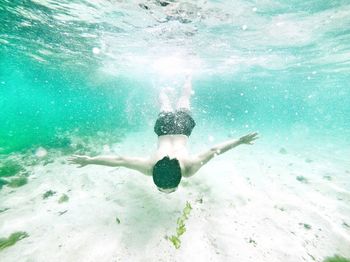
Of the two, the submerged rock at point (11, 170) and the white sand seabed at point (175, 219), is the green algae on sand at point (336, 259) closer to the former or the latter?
the white sand seabed at point (175, 219)

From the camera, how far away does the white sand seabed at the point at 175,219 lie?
5113 millimetres

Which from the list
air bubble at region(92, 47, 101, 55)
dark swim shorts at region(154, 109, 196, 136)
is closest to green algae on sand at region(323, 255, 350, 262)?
dark swim shorts at region(154, 109, 196, 136)

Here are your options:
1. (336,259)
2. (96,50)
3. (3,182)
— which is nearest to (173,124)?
(336,259)

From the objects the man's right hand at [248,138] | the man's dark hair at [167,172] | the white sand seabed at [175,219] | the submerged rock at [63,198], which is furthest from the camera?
the submerged rock at [63,198]

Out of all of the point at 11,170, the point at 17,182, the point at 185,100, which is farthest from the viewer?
the point at 11,170

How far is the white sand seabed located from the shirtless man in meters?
1.58

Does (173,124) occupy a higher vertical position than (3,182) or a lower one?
higher

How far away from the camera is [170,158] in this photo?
17.3 feet

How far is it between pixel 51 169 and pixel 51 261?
9.40m

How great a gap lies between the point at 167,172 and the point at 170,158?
1.68 ft

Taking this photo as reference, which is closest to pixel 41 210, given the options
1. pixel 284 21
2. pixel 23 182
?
pixel 23 182

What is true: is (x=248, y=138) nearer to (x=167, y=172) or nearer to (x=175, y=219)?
(x=167, y=172)

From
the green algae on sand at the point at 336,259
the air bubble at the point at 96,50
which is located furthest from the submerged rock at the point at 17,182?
the air bubble at the point at 96,50

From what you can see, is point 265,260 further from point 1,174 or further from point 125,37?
point 125,37
